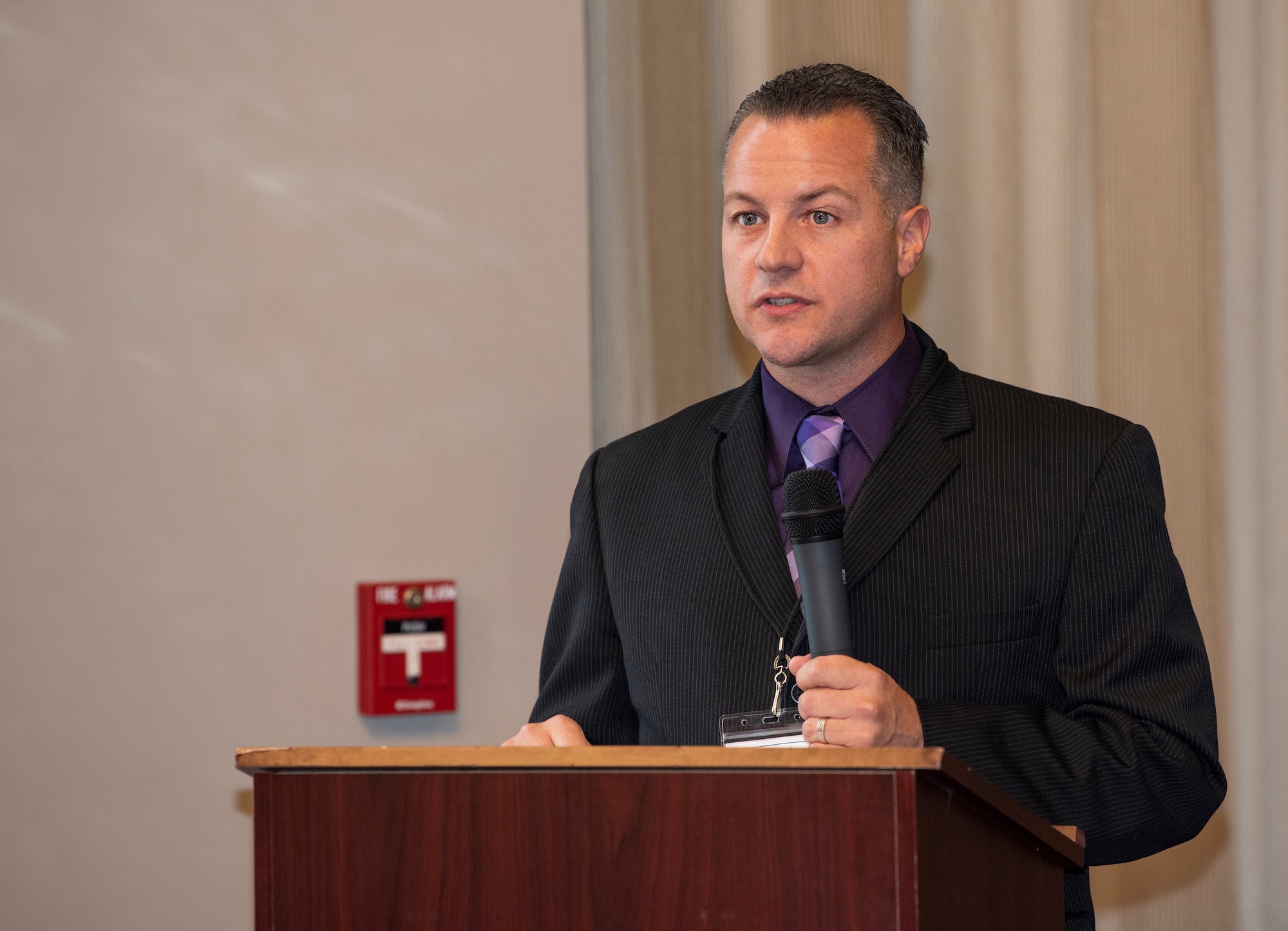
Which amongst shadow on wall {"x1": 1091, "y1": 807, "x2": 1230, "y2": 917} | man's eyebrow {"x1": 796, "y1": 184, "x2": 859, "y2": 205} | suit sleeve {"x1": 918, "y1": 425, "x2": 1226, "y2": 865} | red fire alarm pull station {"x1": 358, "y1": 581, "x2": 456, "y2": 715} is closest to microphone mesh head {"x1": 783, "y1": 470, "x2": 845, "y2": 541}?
suit sleeve {"x1": 918, "y1": 425, "x2": 1226, "y2": 865}

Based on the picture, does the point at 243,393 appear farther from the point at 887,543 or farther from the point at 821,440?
the point at 887,543

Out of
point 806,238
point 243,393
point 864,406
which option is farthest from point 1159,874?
point 243,393

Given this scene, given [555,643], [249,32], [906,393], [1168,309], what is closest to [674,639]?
[555,643]

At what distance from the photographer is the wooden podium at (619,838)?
968 millimetres

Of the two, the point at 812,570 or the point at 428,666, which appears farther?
the point at 428,666

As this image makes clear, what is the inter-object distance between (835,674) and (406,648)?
121cm

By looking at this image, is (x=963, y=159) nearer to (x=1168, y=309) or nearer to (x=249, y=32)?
(x=1168, y=309)

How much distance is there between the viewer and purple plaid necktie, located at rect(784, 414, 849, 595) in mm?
1936

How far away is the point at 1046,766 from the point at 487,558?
1.14 meters

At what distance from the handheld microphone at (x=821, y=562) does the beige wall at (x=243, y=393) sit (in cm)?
113

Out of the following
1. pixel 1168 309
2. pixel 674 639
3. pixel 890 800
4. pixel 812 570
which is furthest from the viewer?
pixel 1168 309

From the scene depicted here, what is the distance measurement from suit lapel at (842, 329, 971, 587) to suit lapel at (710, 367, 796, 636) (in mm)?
99

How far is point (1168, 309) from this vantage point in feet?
9.10

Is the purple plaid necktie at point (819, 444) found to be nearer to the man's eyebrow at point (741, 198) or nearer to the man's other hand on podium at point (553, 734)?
the man's eyebrow at point (741, 198)
